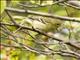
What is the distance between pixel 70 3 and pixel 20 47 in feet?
1.33

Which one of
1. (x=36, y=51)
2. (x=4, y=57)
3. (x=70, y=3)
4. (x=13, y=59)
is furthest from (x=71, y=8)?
(x=4, y=57)

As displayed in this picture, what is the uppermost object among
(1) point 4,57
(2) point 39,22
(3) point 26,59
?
(2) point 39,22

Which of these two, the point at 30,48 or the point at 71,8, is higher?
the point at 71,8

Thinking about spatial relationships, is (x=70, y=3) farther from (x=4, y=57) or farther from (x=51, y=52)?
(x=4, y=57)

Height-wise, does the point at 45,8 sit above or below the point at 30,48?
above

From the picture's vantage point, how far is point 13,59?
1.91 metres

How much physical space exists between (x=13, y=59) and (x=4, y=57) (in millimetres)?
293

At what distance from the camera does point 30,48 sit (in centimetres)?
189

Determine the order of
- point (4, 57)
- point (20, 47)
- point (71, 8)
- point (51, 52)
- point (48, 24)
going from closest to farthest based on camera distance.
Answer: point (48, 24) < point (71, 8) < point (51, 52) < point (20, 47) < point (4, 57)

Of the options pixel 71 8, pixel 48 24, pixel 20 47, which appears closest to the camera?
pixel 48 24

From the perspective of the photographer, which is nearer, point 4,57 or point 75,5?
point 75,5

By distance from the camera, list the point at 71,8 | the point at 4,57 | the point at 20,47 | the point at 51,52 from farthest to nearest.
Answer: the point at 4,57 < the point at 20,47 < the point at 51,52 < the point at 71,8

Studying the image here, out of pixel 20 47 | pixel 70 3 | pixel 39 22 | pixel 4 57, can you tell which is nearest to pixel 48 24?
pixel 39 22

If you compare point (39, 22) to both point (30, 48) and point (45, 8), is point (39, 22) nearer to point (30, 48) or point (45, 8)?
point (45, 8)
